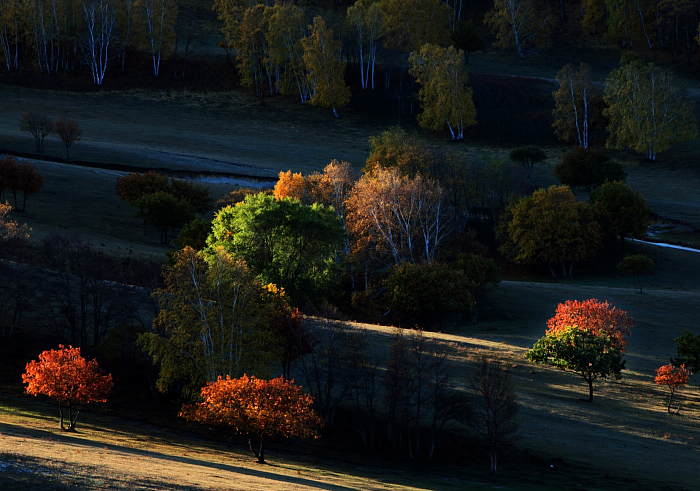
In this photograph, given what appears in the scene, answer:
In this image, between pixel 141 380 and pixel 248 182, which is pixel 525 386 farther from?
pixel 248 182

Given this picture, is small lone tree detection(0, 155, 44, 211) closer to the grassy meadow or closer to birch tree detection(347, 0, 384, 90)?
the grassy meadow

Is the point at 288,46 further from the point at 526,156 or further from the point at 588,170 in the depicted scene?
the point at 588,170

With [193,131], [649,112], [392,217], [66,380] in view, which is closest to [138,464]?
[66,380]

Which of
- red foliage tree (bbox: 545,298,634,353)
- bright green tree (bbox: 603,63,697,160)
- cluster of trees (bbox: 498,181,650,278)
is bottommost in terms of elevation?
red foliage tree (bbox: 545,298,634,353)

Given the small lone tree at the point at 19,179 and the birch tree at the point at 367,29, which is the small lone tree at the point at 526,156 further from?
the small lone tree at the point at 19,179

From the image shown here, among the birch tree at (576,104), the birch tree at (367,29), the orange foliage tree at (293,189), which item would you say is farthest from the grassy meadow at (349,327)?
the orange foliage tree at (293,189)

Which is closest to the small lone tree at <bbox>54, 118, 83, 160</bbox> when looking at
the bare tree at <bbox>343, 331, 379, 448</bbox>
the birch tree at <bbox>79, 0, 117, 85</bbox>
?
the birch tree at <bbox>79, 0, 117, 85</bbox>

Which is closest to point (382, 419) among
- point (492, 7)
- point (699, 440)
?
point (699, 440)
